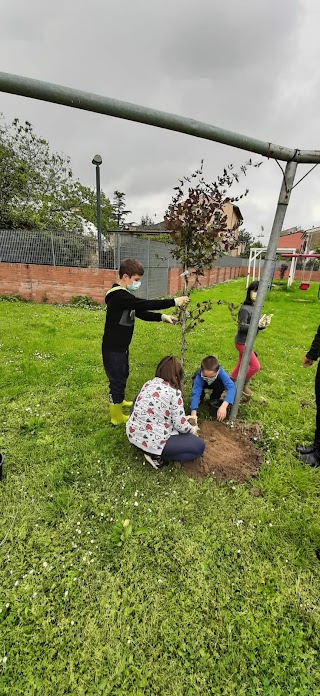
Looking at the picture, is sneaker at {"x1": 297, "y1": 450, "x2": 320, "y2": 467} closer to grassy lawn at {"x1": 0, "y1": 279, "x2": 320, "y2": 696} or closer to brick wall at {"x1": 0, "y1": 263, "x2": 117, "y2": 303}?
grassy lawn at {"x1": 0, "y1": 279, "x2": 320, "y2": 696}

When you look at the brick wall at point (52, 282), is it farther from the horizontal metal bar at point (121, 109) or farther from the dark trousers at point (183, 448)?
the horizontal metal bar at point (121, 109)

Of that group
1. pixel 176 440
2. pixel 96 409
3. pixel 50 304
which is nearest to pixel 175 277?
pixel 50 304

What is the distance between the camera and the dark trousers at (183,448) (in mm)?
2779

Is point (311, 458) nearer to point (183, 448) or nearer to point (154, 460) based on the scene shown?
point (183, 448)

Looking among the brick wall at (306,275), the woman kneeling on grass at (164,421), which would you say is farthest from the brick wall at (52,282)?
the brick wall at (306,275)

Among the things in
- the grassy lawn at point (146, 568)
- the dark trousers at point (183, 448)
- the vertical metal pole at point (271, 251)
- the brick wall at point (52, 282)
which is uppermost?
the vertical metal pole at point (271, 251)

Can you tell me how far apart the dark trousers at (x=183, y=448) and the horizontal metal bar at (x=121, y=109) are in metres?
2.31

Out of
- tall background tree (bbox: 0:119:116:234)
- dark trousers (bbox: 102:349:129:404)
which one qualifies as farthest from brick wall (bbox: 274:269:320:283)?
dark trousers (bbox: 102:349:129:404)

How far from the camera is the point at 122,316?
3.16m

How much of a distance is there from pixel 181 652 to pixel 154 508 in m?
0.94

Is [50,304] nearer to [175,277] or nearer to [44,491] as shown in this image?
[175,277]

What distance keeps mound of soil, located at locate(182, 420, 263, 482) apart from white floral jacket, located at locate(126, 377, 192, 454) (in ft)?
1.46

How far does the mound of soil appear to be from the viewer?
9.61ft

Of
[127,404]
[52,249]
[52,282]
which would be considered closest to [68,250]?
[52,249]
